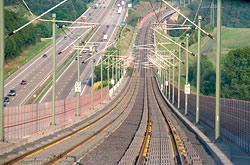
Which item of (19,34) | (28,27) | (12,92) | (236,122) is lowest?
(12,92)

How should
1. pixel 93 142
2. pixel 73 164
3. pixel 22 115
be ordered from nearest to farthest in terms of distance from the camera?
pixel 73 164 < pixel 93 142 < pixel 22 115

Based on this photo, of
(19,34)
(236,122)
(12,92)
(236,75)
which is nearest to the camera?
(236,122)

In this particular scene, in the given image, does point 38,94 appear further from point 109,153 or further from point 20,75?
point 109,153

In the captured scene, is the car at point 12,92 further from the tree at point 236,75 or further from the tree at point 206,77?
the tree at point 236,75

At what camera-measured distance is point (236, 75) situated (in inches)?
4742

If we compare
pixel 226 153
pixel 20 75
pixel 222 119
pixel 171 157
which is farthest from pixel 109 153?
pixel 20 75

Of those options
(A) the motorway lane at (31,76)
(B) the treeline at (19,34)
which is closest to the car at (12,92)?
(A) the motorway lane at (31,76)

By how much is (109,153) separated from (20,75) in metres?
107

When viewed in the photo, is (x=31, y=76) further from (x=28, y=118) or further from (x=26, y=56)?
(x=28, y=118)

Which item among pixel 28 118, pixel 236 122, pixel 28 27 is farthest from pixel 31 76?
pixel 236 122

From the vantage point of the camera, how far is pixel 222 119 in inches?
1146

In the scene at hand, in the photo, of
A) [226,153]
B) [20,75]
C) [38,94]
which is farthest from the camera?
[20,75]

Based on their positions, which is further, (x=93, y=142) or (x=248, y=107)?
(x=93, y=142)

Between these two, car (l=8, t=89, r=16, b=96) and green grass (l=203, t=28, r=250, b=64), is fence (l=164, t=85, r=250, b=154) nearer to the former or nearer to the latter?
car (l=8, t=89, r=16, b=96)
